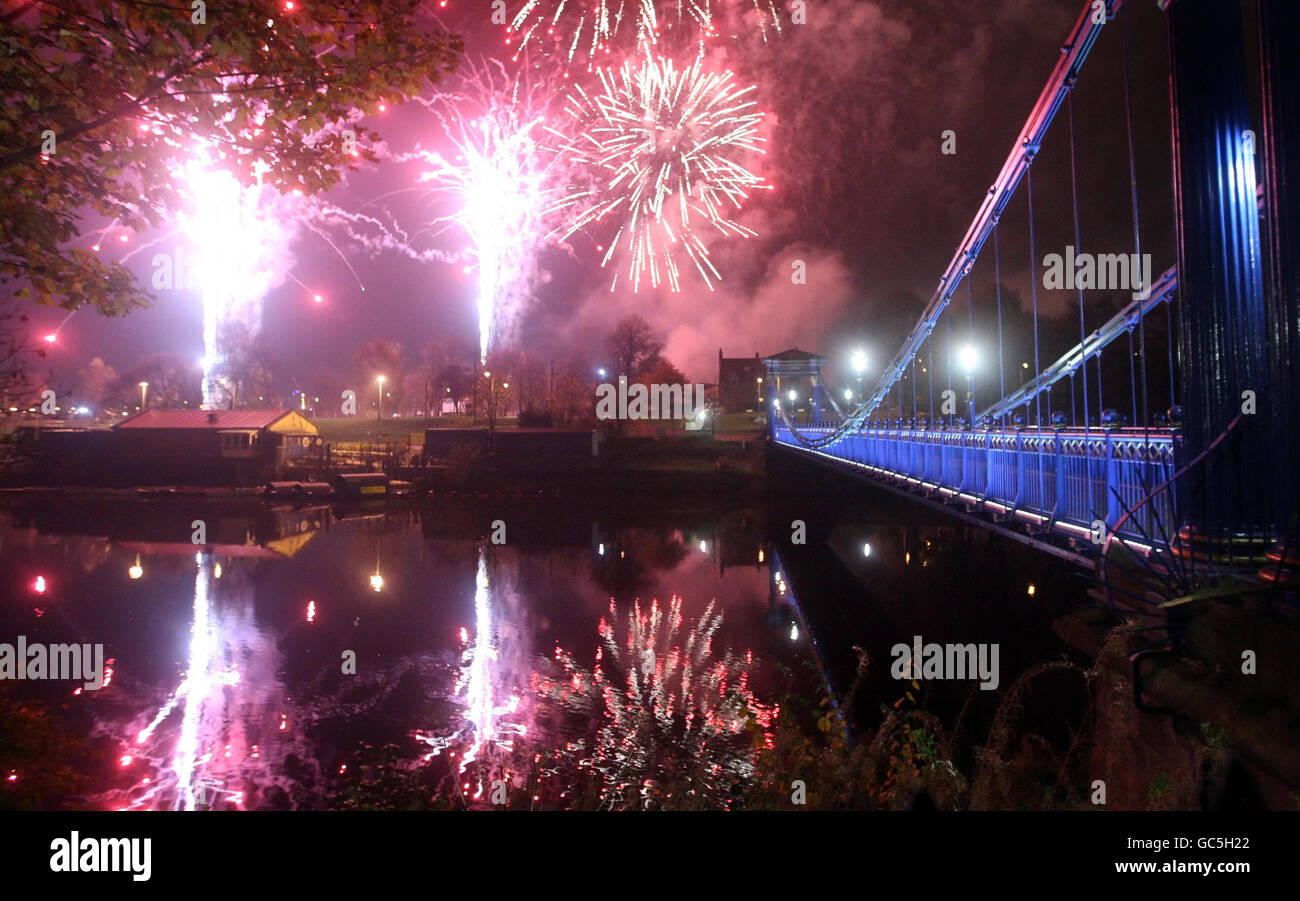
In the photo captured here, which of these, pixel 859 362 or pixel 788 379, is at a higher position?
pixel 788 379

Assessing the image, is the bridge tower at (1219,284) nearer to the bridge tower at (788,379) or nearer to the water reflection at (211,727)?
the water reflection at (211,727)

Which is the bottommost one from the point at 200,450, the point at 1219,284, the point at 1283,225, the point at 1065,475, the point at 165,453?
the point at 1065,475

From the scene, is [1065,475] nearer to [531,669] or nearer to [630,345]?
[531,669]

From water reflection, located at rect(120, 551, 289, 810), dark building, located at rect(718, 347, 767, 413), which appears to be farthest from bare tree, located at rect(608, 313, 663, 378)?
water reflection, located at rect(120, 551, 289, 810)

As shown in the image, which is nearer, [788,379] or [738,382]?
[788,379]

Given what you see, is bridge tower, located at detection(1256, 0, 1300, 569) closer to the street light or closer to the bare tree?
the street light

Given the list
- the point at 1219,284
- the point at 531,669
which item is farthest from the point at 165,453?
the point at 1219,284

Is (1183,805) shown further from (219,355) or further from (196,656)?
(219,355)
